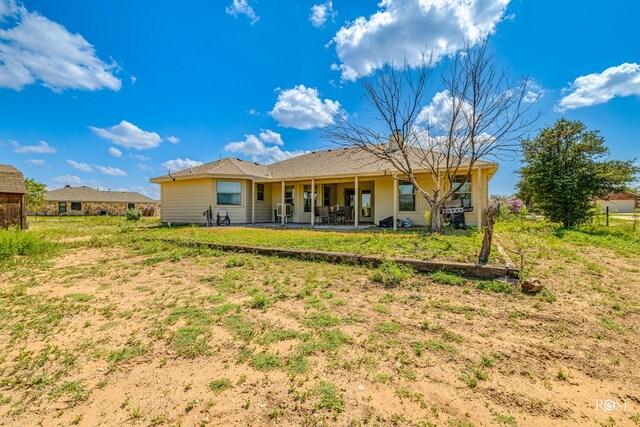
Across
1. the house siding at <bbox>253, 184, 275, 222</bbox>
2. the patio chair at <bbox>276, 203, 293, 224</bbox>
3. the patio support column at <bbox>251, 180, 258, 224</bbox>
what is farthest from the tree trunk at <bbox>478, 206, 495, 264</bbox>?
the house siding at <bbox>253, 184, 275, 222</bbox>

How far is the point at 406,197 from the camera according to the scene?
42.5 feet

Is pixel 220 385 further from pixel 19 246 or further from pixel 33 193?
pixel 33 193

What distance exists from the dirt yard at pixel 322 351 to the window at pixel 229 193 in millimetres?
10273

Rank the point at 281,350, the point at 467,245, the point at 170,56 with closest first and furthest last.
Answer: the point at 281,350 < the point at 467,245 < the point at 170,56

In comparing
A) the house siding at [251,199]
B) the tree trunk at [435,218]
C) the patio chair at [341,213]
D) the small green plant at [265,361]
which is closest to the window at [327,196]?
the house siding at [251,199]

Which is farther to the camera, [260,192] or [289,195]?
[260,192]

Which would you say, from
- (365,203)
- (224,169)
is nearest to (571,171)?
(365,203)

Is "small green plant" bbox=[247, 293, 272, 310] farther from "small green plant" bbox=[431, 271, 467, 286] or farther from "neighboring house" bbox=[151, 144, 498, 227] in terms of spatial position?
"neighboring house" bbox=[151, 144, 498, 227]

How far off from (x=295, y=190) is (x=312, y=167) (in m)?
1.55

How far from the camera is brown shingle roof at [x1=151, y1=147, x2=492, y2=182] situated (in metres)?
13.3

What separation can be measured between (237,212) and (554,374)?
14.2 metres

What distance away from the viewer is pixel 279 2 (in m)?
10.7

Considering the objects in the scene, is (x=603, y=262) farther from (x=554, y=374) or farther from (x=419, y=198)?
(x=419, y=198)

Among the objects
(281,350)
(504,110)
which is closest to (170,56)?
(504,110)
